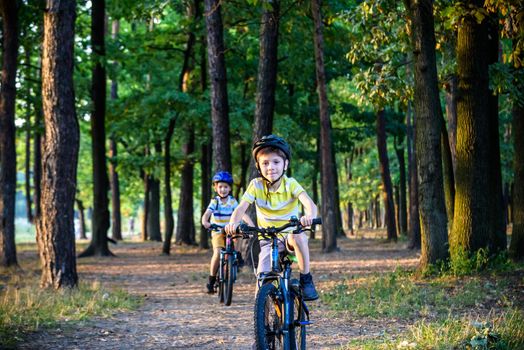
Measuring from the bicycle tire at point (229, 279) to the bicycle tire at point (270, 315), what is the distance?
5.21 meters

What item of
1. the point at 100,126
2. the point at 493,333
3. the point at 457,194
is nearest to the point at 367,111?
the point at 100,126

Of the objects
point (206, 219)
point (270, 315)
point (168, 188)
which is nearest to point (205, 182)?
point (168, 188)

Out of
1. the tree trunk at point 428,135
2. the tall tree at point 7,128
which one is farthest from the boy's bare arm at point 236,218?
the tall tree at point 7,128

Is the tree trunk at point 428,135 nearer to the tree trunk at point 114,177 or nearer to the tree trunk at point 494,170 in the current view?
the tree trunk at point 494,170

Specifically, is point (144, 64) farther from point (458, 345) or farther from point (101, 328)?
point (458, 345)

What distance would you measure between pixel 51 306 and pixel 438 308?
18.7ft

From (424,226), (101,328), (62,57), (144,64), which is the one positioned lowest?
(101,328)

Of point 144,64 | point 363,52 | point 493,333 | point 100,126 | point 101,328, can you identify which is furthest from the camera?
point 144,64

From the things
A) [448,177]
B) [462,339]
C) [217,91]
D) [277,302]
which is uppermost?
[217,91]

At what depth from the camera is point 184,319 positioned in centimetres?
1023

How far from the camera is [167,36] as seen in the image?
956 inches

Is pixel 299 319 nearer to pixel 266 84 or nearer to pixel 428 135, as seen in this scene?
pixel 428 135

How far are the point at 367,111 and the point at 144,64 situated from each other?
35.0ft

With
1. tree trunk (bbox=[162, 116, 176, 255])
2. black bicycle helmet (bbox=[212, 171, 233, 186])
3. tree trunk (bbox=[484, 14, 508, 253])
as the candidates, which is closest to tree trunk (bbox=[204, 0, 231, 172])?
black bicycle helmet (bbox=[212, 171, 233, 186])
